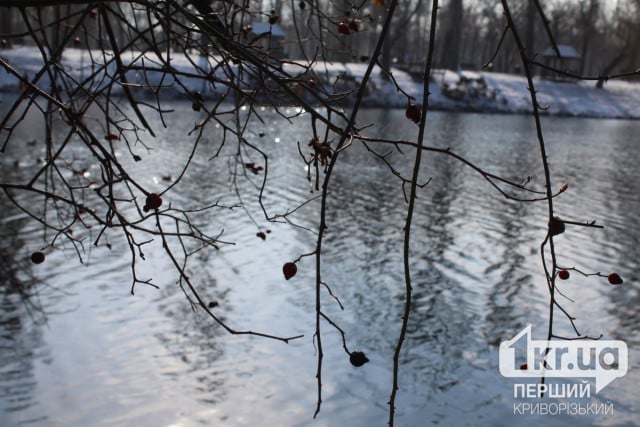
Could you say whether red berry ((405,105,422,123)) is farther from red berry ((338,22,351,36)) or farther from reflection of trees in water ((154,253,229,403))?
reflection of trees in water ((154,253,229,403))

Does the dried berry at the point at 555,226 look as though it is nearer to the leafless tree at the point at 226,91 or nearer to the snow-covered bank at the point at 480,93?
the leafless tree at the point at 226,91

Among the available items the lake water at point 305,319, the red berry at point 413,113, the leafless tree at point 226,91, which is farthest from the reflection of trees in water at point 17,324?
the red berry at point 413,113

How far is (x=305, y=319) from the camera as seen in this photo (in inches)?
215

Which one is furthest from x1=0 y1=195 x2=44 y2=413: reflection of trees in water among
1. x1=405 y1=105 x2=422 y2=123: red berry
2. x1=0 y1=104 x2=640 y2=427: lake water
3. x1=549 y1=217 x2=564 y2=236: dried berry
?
x1=549 y1=217 x2=564 y2=236: dried berry

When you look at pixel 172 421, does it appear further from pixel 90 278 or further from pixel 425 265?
pixel 425 265

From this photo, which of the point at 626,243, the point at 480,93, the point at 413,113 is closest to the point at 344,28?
the point at 413,113

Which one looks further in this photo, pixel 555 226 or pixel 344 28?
pixel 344 28

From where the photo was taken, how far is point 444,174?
41.8 feet

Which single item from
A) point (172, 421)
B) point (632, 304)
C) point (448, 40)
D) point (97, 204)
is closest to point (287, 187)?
point (97, 204)

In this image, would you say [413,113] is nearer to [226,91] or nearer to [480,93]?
[226,91]

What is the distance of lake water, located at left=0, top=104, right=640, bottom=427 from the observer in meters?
4.28

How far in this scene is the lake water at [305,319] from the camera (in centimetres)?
428

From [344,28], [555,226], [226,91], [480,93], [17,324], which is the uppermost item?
[344,28]

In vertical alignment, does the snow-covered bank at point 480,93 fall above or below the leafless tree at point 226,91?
below
